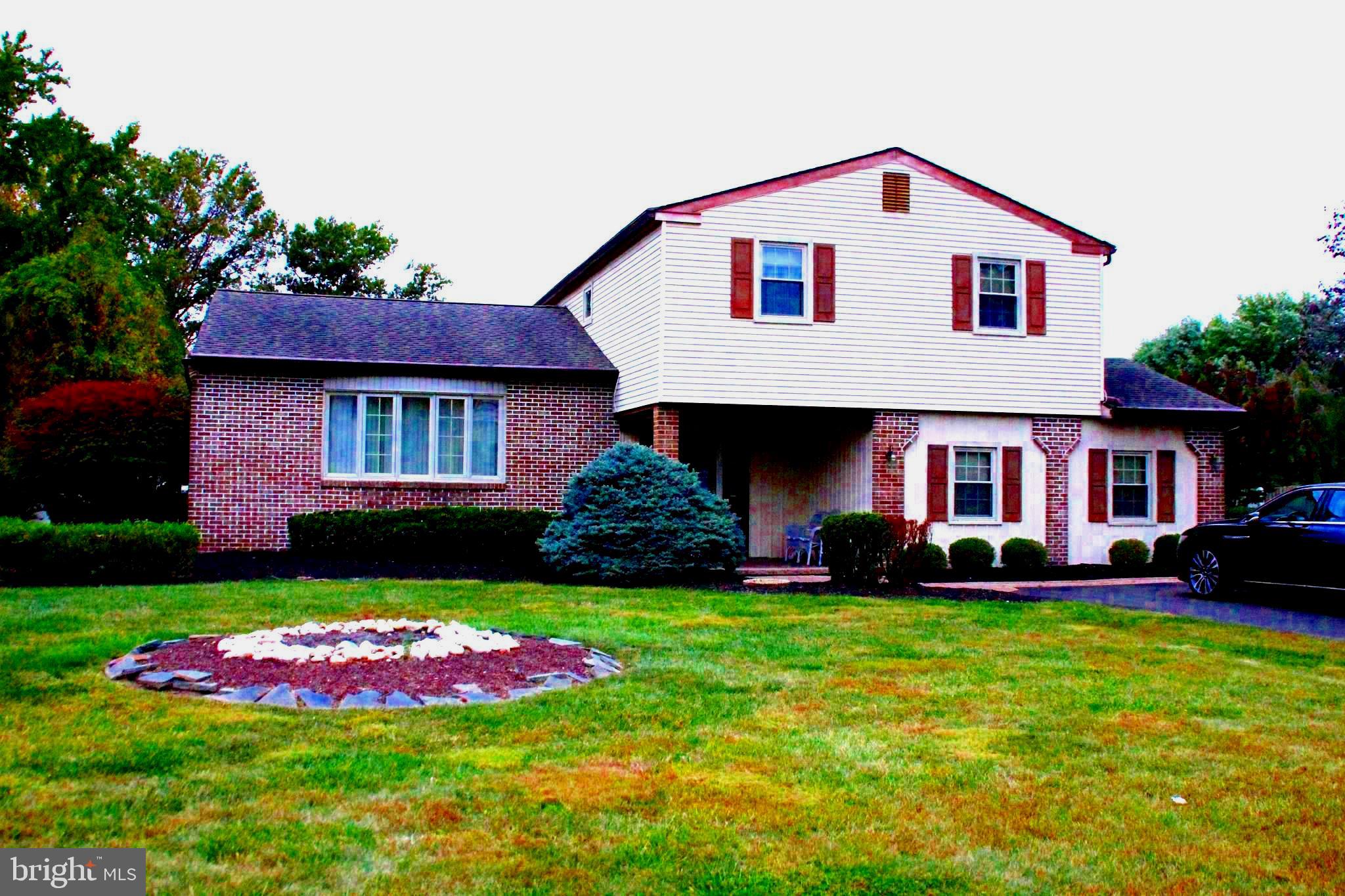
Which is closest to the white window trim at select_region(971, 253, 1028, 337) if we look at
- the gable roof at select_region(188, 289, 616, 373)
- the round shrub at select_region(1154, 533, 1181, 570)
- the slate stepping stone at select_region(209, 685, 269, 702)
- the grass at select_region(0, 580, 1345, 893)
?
the round shrub at select_region(1154, 533, 1181, 570)

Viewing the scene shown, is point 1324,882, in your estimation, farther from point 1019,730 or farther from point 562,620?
point 562,620

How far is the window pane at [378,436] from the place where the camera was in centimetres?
1894

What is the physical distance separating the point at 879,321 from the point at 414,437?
25.7 feet

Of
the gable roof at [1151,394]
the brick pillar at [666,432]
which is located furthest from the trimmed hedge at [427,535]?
the gable roof at [1151,394]

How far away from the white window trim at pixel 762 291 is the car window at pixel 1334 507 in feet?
25.1

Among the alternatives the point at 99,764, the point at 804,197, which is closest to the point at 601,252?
the point at 804,197

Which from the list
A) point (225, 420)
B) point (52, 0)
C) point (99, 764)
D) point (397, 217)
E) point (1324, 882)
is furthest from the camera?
point (397, 217)

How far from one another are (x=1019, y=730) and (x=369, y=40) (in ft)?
38.8

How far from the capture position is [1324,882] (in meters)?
4.51

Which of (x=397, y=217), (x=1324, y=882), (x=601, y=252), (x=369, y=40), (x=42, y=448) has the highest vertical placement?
(x=397, y=217)

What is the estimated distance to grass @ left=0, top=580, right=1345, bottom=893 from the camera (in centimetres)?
445

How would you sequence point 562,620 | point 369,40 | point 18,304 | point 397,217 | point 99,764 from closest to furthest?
point 99,764, point 562,620, point 369,40, point 18,304, point 397,217

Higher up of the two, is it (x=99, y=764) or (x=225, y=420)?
(x=225, y=420)

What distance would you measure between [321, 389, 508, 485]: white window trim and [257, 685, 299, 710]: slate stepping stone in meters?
11.9
